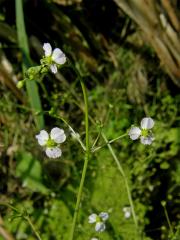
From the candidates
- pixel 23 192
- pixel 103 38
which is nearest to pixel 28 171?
pixel 23 192

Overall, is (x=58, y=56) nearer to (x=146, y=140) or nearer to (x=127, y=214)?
(x=146, y=140)

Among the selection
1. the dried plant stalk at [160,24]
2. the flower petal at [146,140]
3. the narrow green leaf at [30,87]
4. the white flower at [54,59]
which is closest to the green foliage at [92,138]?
the narrow green leaf at [30,87]

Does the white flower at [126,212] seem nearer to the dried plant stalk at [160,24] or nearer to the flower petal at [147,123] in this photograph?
the dried plant stalk at [160,24]

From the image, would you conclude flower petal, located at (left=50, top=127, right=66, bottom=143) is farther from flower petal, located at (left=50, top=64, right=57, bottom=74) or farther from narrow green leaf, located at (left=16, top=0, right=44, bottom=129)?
narrow green leaf, located at (left=16, top=0, right=44, bottom=129)

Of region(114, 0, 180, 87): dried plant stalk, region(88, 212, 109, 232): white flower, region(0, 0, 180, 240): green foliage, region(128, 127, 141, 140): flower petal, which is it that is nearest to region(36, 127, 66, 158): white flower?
region(128, 127, 141, 140): flower petal

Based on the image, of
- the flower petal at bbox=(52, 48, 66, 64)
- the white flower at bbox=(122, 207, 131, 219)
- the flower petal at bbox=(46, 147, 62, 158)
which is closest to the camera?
the flower petal at bbox=(52, 48, 66, 64)
